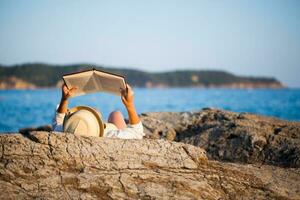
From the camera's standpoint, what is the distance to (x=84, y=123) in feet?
17.6

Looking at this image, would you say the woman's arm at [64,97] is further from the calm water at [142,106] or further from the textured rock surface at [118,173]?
the calm water at [142,106]

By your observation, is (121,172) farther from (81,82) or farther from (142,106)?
(142,106)

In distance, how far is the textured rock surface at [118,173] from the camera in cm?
440

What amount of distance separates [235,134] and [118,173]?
3.38m

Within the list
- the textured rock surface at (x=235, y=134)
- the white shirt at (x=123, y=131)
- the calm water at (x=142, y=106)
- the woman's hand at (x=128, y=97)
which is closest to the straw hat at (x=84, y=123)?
the white shirt at (x=123, y=131)

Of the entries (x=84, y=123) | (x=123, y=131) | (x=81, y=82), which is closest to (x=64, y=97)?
(x=81, y=82)

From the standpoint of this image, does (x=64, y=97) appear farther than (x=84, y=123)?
Yes

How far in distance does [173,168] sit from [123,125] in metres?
1.72

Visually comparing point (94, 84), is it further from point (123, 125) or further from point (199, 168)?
point (199, 168)

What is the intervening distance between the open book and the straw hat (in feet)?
1.89

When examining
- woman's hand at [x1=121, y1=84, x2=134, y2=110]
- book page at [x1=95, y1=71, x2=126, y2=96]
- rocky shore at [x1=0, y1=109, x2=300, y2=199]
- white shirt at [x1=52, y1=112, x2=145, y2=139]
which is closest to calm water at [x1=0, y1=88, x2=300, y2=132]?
white shirt at [x1=52, y1=112, x2=145, y2=139]

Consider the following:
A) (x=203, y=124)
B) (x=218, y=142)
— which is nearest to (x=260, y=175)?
(x=218, y=142)

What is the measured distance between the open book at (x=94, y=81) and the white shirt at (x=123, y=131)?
0.48 m

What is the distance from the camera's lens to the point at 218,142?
7.51 metres
